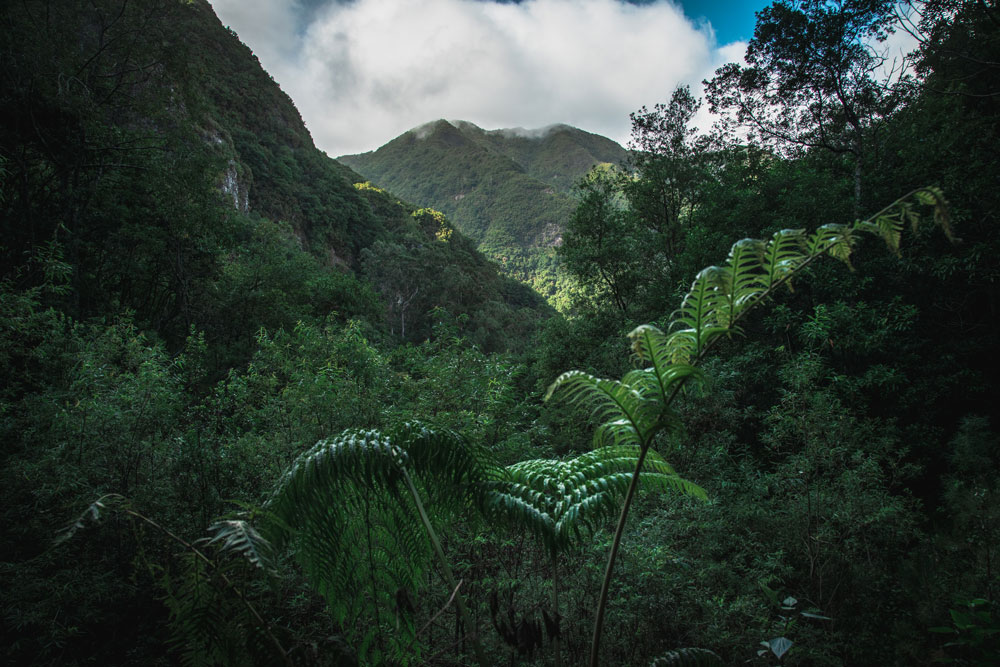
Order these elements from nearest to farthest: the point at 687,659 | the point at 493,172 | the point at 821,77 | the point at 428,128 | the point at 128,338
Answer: the point at 687,659 → the point at 128,338 → the point at 821,77 → the point at 493,172 → the point at 428,128

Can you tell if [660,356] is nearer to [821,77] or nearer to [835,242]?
[835,242]

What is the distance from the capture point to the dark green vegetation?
68562mm

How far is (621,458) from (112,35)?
12539mm

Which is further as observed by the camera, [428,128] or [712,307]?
[428,128]

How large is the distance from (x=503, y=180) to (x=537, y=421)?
92.6m

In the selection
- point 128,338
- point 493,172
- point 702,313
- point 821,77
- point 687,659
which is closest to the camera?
point 702,313

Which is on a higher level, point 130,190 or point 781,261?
point 130,190

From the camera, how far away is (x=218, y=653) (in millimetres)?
1486

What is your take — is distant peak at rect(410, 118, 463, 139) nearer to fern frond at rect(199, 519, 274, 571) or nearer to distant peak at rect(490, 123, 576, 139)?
distant peak at rect(490, 123, 576, 139)

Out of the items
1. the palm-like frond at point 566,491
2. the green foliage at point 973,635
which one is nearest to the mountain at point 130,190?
the palm-like frond at point 566,491

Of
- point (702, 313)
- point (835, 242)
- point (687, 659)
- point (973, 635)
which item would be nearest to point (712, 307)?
point (702, 313)

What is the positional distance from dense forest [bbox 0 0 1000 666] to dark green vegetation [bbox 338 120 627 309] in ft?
105

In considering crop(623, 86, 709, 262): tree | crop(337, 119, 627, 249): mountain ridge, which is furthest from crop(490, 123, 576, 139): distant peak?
crop(623, 86, 709, 262): tree

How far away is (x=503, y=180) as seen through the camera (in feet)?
301
